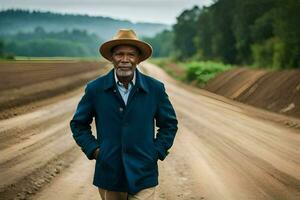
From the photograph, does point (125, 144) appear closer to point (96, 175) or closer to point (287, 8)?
point (96, 175)

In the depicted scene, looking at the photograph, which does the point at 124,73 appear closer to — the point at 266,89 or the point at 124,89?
the point at 124,89

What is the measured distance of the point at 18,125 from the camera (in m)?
16.4

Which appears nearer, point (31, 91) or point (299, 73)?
point (299, 73)

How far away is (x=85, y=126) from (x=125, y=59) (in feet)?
2.07

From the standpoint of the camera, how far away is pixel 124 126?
3949mm

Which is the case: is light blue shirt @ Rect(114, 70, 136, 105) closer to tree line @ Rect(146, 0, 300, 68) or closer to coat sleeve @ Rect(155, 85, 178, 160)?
coat sleeve @ Rect(155, 85, 178, 160)

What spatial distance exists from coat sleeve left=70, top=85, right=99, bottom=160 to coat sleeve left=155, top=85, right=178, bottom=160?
1.66 ft

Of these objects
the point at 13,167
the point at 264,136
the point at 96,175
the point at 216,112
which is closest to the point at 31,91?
the point at 216,112

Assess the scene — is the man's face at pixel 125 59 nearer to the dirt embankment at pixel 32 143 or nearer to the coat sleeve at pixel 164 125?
the coat sleeve at pixel 164 125

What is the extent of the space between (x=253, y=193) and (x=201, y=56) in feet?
253

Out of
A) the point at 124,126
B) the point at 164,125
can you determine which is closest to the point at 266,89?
the point at 164,125

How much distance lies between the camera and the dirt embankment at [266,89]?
77.2 feet

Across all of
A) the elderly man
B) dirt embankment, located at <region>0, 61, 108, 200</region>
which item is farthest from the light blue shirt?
dirt embankment, located at <region>0, 61, 108, 200</region>

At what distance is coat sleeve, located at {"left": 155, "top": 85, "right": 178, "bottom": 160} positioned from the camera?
4.15 meters
